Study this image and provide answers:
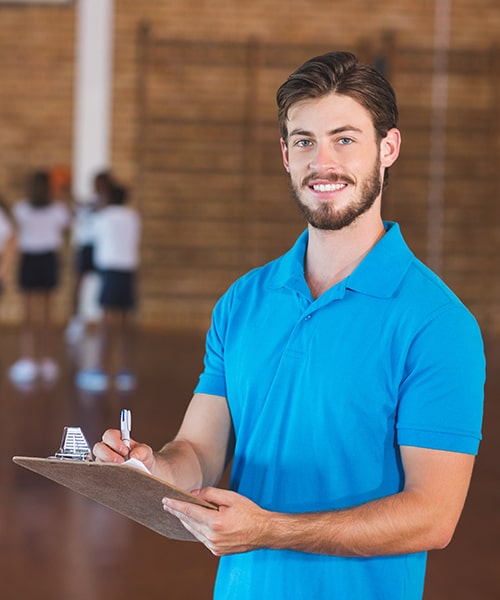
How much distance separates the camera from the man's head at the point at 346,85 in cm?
139

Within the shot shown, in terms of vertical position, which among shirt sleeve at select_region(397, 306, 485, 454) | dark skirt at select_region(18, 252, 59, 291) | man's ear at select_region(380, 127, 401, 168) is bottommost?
shirt sleeve at select_region(397, 306, 485, 454)

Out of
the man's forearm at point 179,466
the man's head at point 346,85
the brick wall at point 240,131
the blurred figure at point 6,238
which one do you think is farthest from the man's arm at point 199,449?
the brick wall at point 240,131

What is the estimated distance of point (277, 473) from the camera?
1.41 metres

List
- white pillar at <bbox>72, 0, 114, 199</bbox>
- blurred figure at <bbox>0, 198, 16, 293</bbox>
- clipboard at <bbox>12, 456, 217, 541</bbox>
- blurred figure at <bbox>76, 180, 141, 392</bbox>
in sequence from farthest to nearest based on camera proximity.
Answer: white pillar at <bbox>72, 0, 114, 199</bbox>
blurred figure at <bbox>76, 180, 141, 392</bbox>
blurred figure at <bbox>0, 198, 16, 293</bbox>
clipboard at <bbox>12, 456, 217, 541</bbox>

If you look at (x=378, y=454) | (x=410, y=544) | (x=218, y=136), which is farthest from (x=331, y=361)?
(x=218, y=136)

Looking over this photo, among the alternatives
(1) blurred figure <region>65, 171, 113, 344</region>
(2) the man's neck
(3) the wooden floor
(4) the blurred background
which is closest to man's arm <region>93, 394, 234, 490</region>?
(2) the man's neck

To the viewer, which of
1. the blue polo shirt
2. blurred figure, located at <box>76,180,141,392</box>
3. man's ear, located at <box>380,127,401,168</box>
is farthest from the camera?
blurred figure, located at <box>76,180,141,392</box>

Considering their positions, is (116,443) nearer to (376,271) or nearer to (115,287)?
(376,271)

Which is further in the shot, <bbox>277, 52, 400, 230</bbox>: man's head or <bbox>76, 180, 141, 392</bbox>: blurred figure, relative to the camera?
<bbox>76, 180, 141, 392</bbox>: blurred figure

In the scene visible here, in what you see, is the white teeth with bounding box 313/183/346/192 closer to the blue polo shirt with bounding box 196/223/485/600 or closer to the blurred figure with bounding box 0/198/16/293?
the blue polo shirt with bounding box 196/223/485/600

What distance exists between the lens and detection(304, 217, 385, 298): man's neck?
146 centimetres

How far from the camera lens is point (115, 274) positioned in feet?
21.7

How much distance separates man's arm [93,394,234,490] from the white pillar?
8744 millimetres

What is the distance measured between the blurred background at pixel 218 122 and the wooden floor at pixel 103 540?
4.34m
